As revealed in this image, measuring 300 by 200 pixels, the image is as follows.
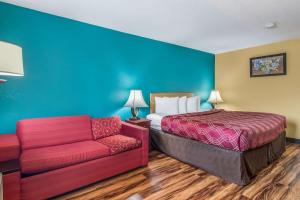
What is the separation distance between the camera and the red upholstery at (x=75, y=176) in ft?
5.89

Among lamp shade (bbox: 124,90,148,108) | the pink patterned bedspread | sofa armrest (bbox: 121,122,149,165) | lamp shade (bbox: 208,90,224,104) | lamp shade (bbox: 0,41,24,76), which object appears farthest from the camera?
lamp shade (bbox: 208,90,224,104)

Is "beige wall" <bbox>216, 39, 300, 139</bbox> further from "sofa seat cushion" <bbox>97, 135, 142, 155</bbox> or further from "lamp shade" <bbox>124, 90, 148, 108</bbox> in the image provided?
"sofa seat cushion" <bbox>97, 135, 142, 155</bbox>

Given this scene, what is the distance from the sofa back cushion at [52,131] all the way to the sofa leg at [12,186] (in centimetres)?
65

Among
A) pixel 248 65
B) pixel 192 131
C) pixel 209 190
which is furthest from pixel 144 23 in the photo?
pixel 248 65

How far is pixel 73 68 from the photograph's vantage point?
2.88 m

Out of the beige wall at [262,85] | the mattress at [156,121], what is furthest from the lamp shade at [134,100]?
the beige wall at [262,85]

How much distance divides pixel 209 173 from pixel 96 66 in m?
2.48

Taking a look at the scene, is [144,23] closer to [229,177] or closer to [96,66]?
[96,66]

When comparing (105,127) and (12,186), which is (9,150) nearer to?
(12,186)

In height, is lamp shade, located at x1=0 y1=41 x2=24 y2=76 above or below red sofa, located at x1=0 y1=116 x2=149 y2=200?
above

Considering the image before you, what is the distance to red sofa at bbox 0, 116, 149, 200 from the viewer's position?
1765mm

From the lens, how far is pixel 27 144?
219 centimetres

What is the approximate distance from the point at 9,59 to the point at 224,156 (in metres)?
2.39

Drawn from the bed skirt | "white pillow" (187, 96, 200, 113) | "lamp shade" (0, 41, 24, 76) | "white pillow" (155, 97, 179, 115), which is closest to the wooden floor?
the bed skirt
